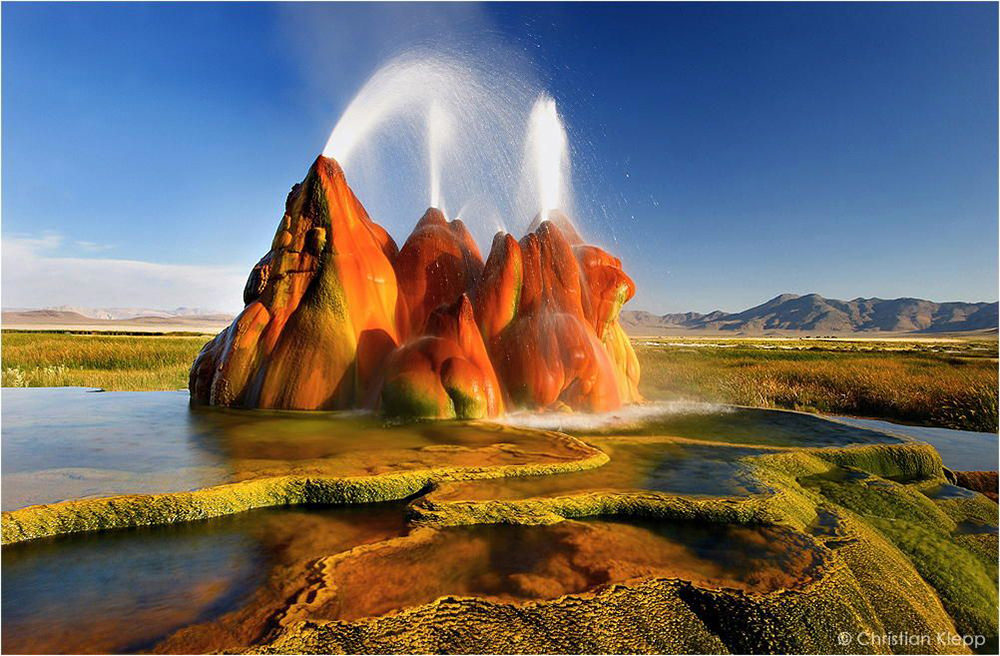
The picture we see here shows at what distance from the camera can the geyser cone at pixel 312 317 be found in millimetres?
12133

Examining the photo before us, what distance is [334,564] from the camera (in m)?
4.38

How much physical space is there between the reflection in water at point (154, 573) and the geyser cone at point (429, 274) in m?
8.58

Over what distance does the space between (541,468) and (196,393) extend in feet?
33.8

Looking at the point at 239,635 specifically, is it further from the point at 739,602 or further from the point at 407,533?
the point at 739,602

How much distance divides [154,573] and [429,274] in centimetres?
1063

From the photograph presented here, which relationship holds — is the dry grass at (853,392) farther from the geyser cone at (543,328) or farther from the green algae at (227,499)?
the green algae at (227,499)

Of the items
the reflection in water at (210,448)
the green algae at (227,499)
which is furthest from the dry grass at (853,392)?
the green algae at (227,499)

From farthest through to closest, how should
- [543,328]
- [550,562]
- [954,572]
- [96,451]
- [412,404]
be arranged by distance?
[543,328]
[412,404]
[96,451]
[954,572]
[550,562]

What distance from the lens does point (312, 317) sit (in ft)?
40.5

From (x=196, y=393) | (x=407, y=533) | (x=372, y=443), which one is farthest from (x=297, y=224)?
(x=407, y=533)

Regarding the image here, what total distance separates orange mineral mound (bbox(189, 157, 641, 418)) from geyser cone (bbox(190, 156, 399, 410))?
0.10 ft

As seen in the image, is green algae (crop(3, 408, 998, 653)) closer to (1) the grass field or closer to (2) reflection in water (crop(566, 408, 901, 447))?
(2) reflection in water (crop(566, 408, 901, 447))
